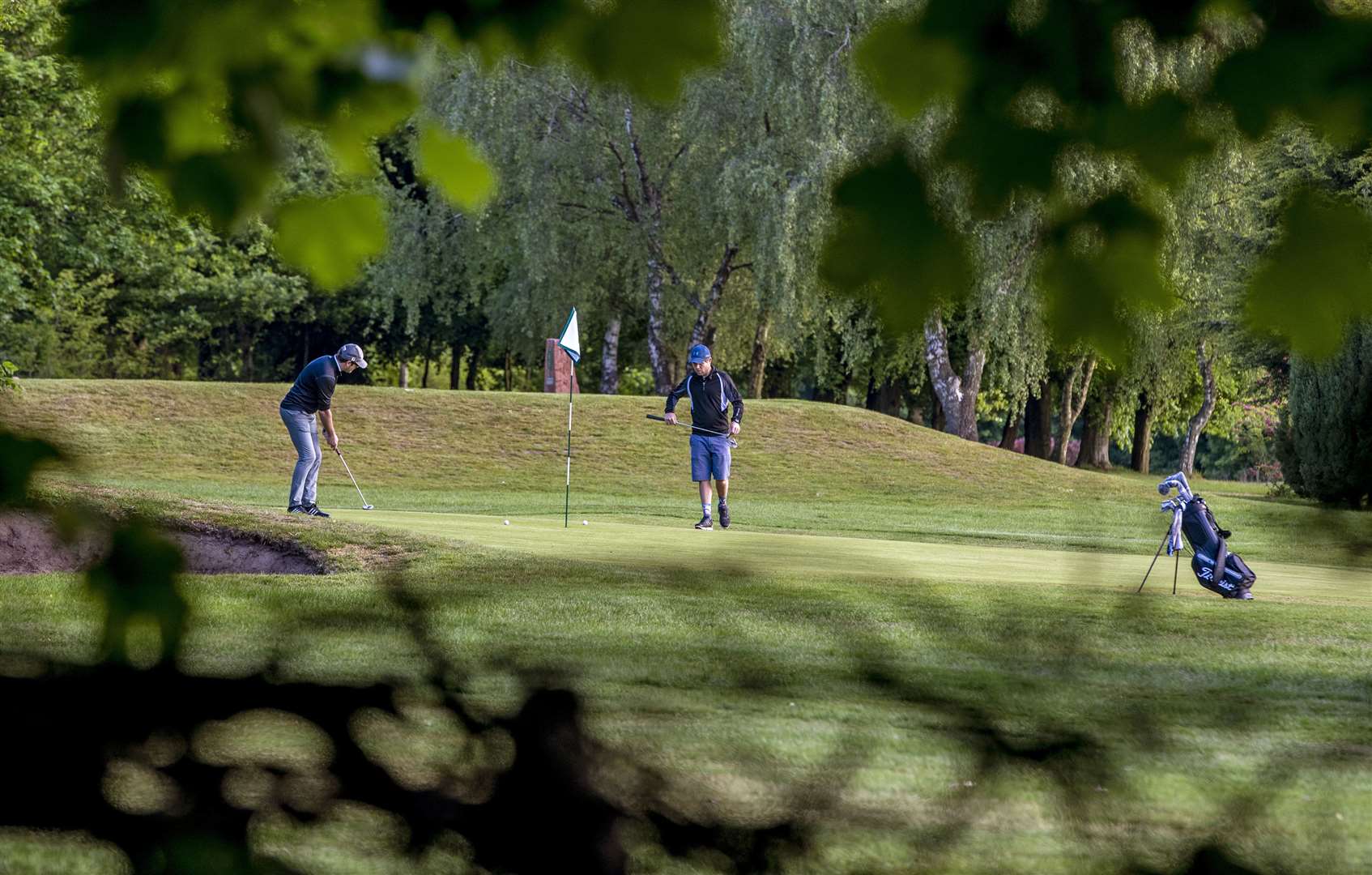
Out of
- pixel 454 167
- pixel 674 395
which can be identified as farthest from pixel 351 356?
pixel 454 167

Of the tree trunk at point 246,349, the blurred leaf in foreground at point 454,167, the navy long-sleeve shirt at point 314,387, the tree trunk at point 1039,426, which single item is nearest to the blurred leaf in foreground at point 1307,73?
the blurred leaf in foreground at point 454,167

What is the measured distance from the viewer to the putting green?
100cm

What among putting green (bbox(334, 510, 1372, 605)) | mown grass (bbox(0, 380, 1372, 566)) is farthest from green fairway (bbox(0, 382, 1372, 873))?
mown grass (bbox(0, 380, 1372, 566))

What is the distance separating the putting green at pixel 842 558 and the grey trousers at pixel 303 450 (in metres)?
0.49

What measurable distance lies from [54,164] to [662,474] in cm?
1108

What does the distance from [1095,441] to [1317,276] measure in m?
51.9

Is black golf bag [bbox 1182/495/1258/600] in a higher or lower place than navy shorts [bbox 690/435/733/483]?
lower

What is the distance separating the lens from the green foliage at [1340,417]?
0.85 meters

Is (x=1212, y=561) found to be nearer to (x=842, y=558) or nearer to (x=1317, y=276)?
(x=842, y=558)

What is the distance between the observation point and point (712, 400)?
17453mm

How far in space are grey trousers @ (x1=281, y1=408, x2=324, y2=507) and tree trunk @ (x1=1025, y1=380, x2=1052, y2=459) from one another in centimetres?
3170

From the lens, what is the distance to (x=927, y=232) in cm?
87

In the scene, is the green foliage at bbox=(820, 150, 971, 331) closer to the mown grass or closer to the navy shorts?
the navy shorts

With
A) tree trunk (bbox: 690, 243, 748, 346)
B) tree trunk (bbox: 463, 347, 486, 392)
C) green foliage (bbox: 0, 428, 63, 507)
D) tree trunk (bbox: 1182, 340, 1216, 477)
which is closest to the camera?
green foliage (bbox: 0, 428, 63, 507)
